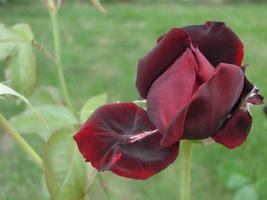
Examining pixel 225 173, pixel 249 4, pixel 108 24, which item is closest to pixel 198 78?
pixel 225 173

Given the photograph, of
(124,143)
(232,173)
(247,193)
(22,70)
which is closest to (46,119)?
(22,70)

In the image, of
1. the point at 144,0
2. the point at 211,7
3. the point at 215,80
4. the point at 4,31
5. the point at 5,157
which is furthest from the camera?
the point at 144,0

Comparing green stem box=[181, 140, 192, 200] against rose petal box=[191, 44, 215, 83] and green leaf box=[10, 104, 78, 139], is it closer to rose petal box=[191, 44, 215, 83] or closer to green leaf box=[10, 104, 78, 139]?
rose petal box=[191, 44, 215, 83]

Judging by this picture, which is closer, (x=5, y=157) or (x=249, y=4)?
(x=5, y=157)

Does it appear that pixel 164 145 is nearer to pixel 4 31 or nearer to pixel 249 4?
pixel 4 31

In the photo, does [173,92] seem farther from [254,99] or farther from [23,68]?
[23,68]

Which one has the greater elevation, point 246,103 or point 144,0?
point 246,103
